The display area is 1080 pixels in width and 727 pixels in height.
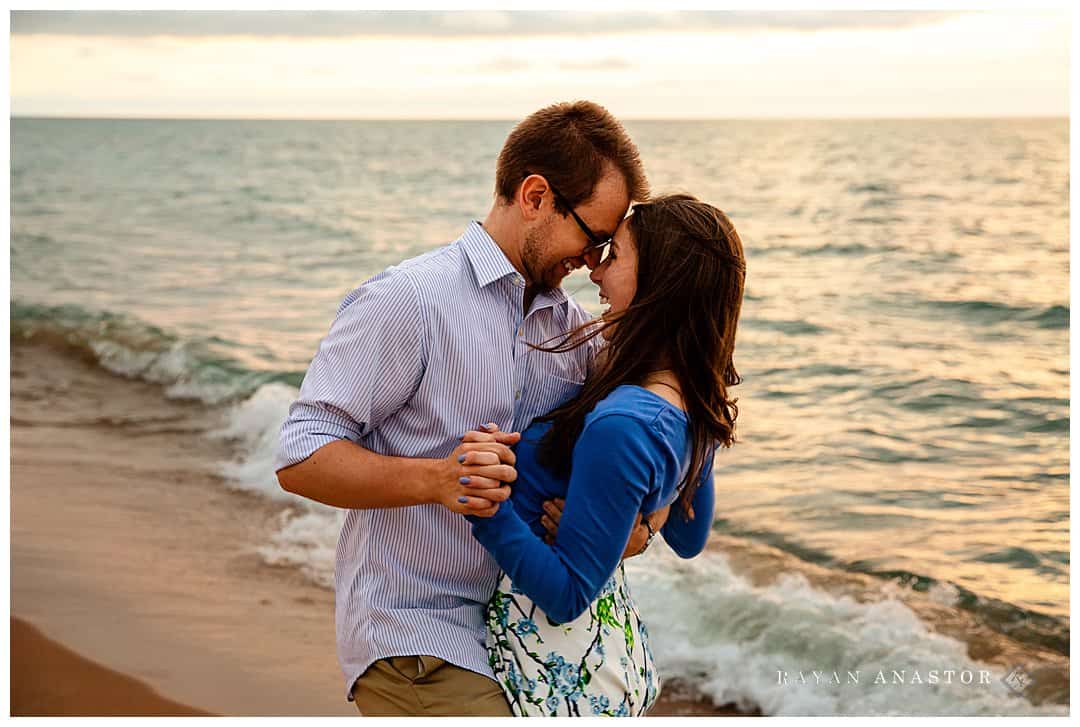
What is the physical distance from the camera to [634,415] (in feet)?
6.68

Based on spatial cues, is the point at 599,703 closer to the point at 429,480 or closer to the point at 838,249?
the point at 429,480

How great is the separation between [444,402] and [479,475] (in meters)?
0.27

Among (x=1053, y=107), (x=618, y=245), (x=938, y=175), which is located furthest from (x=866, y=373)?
(x=938, y=175)

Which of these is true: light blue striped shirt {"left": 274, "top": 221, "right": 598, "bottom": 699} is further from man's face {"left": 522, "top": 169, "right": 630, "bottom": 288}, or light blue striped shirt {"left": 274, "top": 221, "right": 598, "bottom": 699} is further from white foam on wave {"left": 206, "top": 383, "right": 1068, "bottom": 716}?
white foam on wave {"left": 206, "top": 383, "right": 1068, "bottom": 716}

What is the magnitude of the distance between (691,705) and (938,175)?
1991 cm

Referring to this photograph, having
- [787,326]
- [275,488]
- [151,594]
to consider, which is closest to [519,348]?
[151,594]

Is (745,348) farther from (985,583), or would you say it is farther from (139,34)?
(139,34)

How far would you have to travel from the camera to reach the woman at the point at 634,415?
6.86 feet

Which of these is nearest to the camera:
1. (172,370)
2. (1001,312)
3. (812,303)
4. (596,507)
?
(596,507)

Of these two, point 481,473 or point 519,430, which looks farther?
point 519,430

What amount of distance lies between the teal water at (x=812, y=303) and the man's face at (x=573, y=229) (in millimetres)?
224

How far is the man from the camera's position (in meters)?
2.12

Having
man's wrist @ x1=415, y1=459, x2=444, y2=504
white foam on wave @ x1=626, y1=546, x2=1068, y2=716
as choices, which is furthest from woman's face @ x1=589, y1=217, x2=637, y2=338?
white foam on wave @ x1=626, y1=546, x2=1068, y2=716

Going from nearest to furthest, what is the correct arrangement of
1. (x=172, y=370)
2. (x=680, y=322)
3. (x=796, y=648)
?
Answer: (x=680, y=322), (x=796, y=648), (x=172, y=370)
